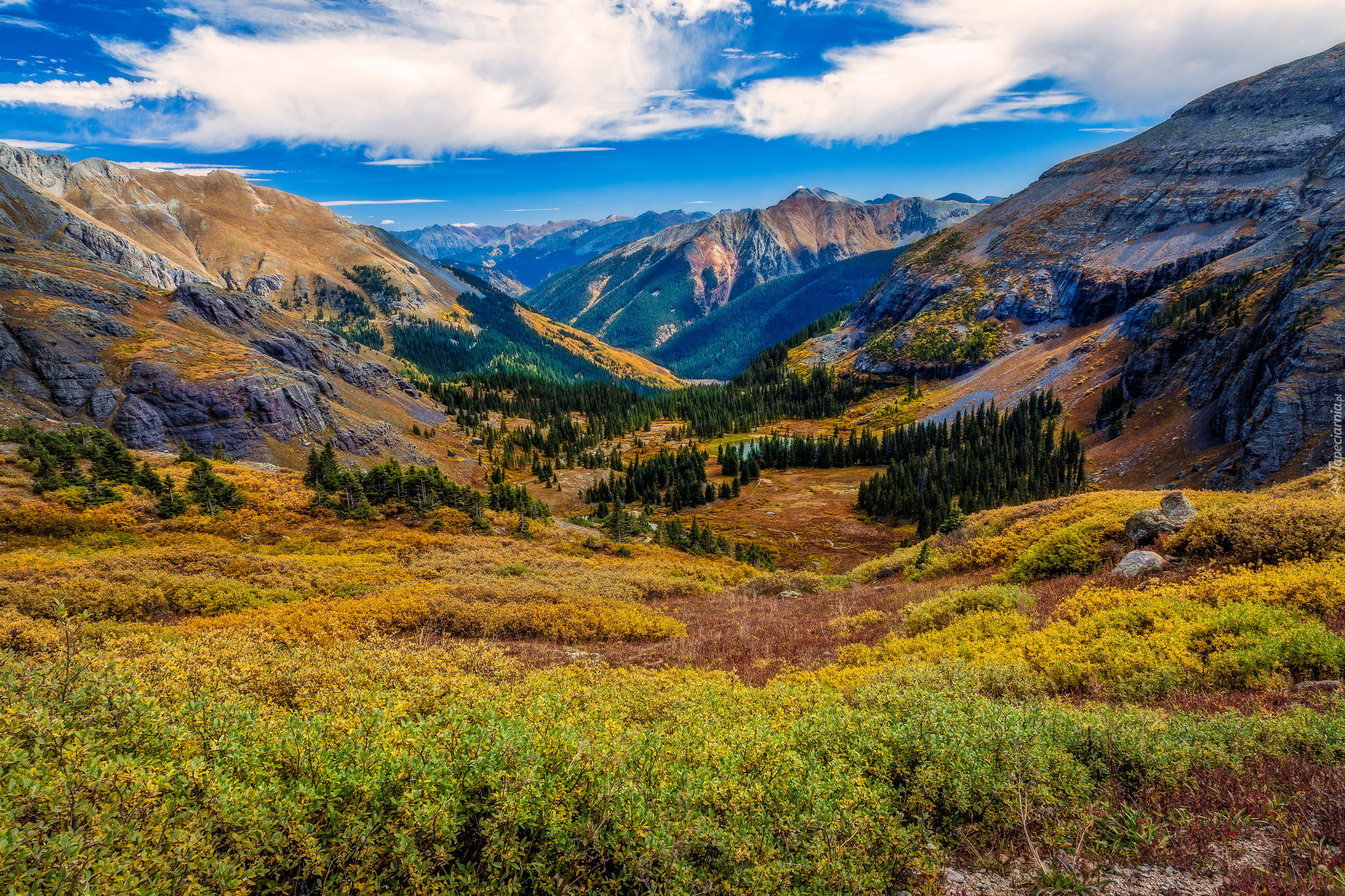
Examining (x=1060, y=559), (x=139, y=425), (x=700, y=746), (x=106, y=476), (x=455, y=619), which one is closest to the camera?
(x=700, y=746)

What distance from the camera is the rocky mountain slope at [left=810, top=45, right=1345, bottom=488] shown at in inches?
2655

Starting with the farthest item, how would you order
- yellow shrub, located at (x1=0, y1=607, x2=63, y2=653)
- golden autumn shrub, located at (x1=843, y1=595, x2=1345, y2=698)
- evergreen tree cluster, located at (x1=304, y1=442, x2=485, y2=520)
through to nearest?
evergreen tree cluster, located at (x1=304, y1=442, x2=485, y2=520)
yellow shrub, located at (x1=0, y1=607, x2=63, y2=653)
golden autumn shrub, located at (x1=843, y1=595, x2=1345, y2=698)

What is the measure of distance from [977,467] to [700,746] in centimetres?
10942

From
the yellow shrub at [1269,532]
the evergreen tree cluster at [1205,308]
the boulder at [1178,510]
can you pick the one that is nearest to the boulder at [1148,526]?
the boulder at [1178,510]

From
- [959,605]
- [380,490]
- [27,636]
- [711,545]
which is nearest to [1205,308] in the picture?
[711,545]

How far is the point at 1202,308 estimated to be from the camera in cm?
11219

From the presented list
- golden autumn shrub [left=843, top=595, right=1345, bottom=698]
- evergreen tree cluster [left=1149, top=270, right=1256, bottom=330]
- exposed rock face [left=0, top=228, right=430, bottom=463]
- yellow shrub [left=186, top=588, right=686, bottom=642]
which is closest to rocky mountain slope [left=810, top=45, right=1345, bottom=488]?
evergreen tree cluster [left=1149, top=270, right=1256, bottom=330]

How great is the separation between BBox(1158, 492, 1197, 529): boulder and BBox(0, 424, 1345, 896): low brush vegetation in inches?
48.9

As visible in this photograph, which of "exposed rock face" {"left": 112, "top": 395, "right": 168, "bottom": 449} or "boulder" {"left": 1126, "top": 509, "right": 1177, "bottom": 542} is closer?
"boulder" {"left": 1126, "top": 509, "right": 1177, "bottom": 542}

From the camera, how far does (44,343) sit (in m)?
69.6

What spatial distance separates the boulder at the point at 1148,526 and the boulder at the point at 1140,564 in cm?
177

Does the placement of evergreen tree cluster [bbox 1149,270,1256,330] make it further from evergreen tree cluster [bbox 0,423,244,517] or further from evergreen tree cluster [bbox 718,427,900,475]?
evergreen tree cluster [bbox 0,423,244,517]

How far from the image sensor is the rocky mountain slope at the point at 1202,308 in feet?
221

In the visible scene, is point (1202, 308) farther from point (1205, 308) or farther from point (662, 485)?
point (662, 485)
